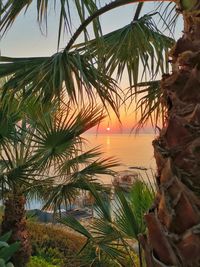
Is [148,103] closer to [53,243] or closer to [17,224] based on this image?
[17,224]

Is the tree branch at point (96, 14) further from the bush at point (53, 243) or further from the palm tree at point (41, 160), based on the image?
the bush at point (53, 243)

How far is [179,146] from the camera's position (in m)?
1.44

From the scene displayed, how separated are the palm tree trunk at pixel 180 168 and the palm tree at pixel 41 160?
264 cm

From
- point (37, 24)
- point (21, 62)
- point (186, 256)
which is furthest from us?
point (21, 62)

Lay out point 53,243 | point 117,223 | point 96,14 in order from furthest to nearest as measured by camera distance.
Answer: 1. point 53,243
2. point 117,223
3. point 96,14

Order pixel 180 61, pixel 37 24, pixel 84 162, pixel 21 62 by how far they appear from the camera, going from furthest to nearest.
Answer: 1. pixel 84 162
2. pixel 21 62
3. pixel 37 24
4. pixel 180 61

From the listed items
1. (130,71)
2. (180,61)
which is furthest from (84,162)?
(180,61)

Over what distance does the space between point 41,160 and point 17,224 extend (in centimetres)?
106

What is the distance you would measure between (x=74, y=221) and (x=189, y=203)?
2.81m

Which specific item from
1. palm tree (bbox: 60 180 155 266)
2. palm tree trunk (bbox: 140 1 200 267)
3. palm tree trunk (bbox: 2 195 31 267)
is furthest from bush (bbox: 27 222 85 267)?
palm tree trunk (bbox: 140 1 200 267)

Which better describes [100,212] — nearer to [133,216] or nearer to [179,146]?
[133,216]

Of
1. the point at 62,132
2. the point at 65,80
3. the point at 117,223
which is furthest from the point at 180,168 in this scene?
the point at 62,132

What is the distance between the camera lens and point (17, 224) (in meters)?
5.00

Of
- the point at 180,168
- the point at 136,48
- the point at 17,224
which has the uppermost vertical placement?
the point at 136,48
